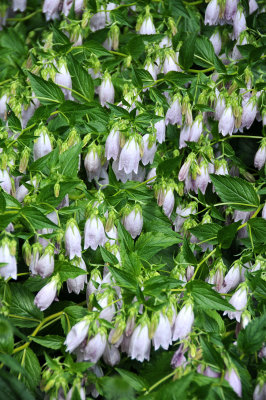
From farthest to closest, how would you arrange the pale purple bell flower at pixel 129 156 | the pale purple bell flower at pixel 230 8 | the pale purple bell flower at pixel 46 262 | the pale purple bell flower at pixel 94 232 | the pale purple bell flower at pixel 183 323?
1. the pale purple bell flower at pixel 230 8
2. the pale purple bell flower at pixel 129 156
3. the pale purple bell flower at pixel 94 232
4. the pale purple bell flower at pixel 46 262
5. the pale purple bell flower at pixel 183 323

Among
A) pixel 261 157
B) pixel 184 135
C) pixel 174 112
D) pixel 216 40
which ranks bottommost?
pixel 261 157

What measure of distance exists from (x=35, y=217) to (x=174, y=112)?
0.87 metres

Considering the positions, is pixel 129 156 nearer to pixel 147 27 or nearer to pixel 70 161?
pixel 70 161

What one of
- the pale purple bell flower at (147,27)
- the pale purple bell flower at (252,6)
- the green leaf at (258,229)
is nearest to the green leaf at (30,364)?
the green leaf at (258,229)

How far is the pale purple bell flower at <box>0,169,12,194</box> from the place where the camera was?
2.28 meters

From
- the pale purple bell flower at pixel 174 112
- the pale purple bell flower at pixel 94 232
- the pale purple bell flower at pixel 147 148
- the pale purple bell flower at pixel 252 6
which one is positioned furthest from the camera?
the pale purple bell flower at pixel 252 6

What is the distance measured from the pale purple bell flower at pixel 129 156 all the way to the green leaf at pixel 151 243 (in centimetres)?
29

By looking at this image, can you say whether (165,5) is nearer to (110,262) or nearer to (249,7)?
(249,7)

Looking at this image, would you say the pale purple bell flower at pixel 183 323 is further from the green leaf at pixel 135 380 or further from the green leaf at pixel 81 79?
the green leaf at pixel 81 79

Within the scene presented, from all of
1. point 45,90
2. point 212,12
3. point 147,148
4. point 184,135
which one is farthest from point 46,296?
point 212,12

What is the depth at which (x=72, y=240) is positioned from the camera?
2.20 metres

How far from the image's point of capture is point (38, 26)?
385 cm

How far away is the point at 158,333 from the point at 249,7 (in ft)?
5.87

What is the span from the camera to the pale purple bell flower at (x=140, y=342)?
6.23ft
